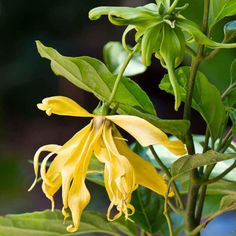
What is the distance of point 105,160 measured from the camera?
0.46 meters

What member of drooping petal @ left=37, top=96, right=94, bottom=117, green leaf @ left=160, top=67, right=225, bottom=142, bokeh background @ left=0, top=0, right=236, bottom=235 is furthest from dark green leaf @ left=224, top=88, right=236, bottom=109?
bokeh background @ left=0, top=0, right=236, bottom=235

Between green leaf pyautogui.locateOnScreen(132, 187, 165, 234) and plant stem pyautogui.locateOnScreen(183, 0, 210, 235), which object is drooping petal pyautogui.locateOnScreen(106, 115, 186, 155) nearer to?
plant stem pyautogui.locateOnScreen(183, 0, 210, 235)

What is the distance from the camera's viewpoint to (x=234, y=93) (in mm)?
556

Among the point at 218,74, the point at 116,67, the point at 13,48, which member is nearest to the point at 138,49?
the point at 116,67

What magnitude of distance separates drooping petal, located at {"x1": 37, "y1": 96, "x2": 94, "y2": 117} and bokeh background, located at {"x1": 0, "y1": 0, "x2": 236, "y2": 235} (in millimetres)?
1770

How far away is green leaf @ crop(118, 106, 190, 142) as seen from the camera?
460mm

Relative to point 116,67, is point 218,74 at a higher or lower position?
lower

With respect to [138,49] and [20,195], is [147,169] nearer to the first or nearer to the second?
[138,49]

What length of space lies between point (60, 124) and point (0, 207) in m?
0.73

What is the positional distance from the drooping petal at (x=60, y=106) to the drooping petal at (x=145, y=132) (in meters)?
0.03

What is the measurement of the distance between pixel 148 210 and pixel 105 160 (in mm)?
180

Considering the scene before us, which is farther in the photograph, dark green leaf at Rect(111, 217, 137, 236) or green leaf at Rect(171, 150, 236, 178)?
dark green leaf at Rect(111, 217, 137, 236)

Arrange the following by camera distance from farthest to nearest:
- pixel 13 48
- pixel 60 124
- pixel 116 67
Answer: pixel 60 124
pixel 13 48
pixel 116 67

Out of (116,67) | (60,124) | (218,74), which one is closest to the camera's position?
(116,67)
